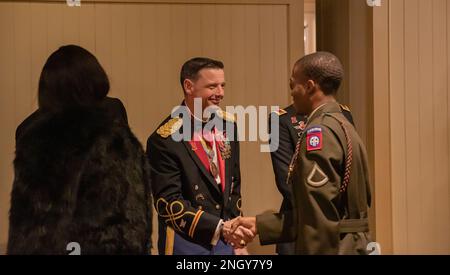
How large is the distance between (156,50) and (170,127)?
0.76 metres

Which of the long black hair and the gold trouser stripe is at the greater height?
the long black hair

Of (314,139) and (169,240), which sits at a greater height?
(314,139)

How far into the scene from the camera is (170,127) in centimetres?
231

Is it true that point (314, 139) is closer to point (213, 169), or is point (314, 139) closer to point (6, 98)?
point (213, 169)

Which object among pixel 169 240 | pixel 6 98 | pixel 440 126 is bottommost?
pixel 169 240

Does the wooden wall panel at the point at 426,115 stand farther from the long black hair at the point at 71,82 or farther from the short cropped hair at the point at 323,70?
the long black hair at the point at 71,82

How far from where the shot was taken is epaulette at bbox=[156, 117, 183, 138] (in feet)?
7.55

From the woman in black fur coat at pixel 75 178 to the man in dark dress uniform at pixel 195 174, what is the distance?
0.36m

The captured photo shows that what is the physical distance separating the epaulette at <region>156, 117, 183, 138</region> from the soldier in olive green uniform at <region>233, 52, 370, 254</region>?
55 centimetres

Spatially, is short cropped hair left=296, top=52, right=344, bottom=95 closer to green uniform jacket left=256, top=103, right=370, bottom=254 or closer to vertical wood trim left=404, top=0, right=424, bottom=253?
green uniform jacket left=256, top=103, right=370, bottom=254

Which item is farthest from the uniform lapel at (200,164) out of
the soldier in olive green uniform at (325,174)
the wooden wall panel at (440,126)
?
the wooden wall panel at (440,126)

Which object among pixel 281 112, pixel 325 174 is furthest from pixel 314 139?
pixel 281 112

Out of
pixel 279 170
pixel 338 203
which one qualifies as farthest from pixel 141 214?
pixel 279 170

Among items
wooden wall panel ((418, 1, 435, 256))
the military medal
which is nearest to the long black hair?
the military medal
